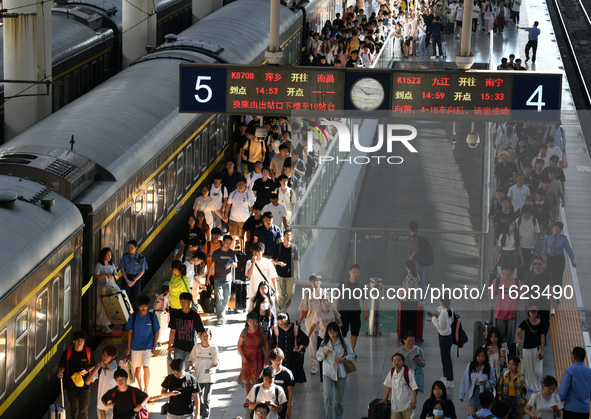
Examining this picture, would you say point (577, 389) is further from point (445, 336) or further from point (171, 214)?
point (171, 214)

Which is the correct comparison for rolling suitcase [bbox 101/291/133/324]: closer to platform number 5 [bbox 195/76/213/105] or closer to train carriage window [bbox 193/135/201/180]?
platform number 5 [bbox 195/76/213/105]

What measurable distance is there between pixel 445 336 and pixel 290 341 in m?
2.21

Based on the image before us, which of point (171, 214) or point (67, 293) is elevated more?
point (67, 293)

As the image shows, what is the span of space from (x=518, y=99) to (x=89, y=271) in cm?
617

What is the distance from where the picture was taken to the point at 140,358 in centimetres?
1491

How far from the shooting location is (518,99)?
52.6 feet

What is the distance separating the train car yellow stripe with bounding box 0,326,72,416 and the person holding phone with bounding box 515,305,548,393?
5.88 meters

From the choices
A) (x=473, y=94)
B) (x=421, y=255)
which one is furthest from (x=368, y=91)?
(x=421, y=255)

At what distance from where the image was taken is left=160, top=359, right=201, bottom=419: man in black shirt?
13.1 metres

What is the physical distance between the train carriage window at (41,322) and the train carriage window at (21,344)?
336 millimetres

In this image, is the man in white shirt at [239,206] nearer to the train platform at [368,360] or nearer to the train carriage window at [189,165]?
the train carriage window at [189,165]

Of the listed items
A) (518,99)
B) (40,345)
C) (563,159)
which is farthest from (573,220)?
(40,345)

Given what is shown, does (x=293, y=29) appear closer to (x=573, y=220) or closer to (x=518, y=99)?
(x=573, y=220)

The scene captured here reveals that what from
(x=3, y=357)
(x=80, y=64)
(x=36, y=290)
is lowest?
(x=3, y=357)
